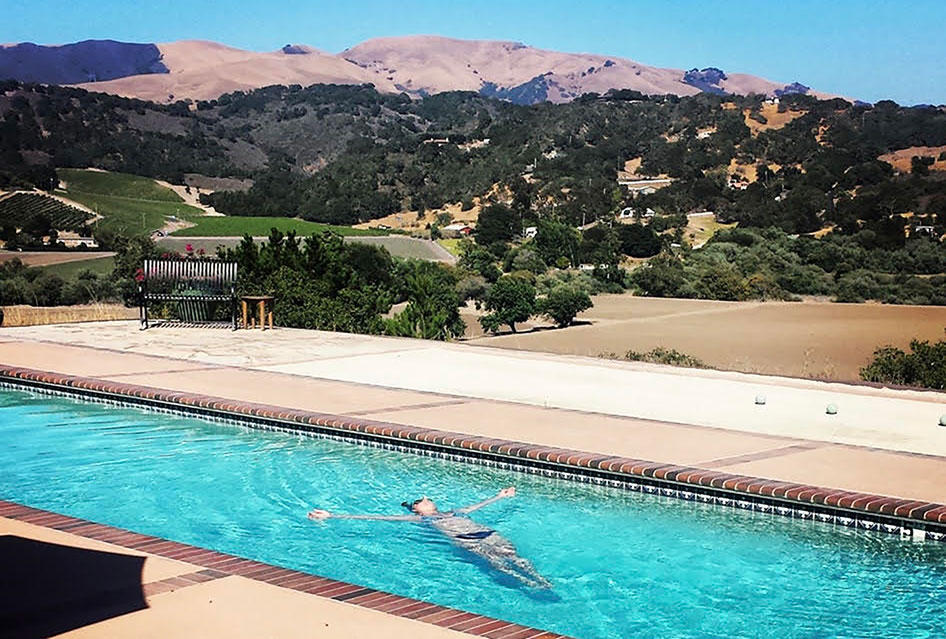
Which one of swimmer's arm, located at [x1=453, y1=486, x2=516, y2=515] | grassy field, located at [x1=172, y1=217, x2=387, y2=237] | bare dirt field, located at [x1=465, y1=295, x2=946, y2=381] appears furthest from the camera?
grassy field, located at [x1=172, y1=217, x2=387, y2=237]

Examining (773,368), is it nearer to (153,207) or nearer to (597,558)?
(597,558)

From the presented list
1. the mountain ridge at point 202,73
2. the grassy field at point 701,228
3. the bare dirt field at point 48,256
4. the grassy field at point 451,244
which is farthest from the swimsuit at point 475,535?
the mountain ridge at point 202,73

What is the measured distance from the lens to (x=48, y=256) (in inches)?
1427

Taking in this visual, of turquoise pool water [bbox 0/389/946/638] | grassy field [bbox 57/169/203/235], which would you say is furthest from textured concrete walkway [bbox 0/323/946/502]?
grassy field [bbox 57/169/203/235]

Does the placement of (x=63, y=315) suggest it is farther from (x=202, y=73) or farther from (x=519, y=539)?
(x=202, y=73)

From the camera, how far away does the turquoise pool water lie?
612cm

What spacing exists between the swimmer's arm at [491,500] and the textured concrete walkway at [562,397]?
0.76 meters

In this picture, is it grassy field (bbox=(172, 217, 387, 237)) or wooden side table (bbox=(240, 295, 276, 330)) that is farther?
grassy field (bbox=(172, 217, 387, 237))

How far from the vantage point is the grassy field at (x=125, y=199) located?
53.8m

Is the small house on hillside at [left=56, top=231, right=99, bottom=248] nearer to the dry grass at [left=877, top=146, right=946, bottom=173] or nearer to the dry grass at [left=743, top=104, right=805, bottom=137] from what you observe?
the dry grass at [left=877, top=146, right=946, bottom=173]


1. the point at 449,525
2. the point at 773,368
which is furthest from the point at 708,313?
the point at 449,525

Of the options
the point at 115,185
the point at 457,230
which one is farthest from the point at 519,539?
the point at 115,185

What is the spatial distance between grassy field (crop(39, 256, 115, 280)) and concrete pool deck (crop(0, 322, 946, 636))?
15.5m

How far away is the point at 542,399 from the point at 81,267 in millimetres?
24682
